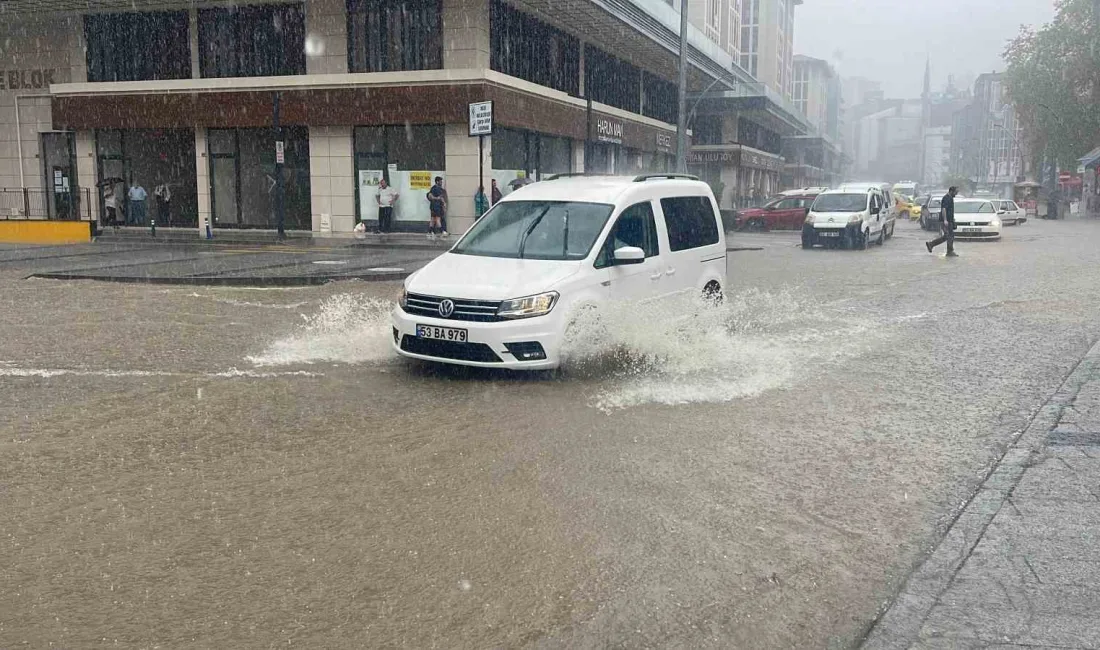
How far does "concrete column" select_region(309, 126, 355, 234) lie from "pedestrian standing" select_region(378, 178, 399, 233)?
1261 millimetres

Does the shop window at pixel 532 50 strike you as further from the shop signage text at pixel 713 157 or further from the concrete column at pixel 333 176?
the shop signage text at pixel 713 157

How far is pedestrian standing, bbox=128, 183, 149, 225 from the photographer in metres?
30.2

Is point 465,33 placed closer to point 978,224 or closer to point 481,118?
point 481,118

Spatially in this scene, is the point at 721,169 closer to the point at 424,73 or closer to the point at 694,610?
the point at 424,73

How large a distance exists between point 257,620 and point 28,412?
13.5 feet

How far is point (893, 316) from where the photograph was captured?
12.1m

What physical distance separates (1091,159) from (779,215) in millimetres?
38247

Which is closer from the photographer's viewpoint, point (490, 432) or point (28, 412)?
point (490, 432)

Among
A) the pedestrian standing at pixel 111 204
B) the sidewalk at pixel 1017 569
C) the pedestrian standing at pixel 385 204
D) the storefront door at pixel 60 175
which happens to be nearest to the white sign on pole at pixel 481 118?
the pedestrian standing at pixel 385 204

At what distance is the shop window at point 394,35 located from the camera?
91.4ft

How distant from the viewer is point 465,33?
2728 cm

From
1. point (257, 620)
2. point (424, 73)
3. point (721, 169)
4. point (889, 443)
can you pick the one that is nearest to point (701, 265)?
point (889, 443)

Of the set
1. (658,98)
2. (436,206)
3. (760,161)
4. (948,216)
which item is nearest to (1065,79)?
(760,161)

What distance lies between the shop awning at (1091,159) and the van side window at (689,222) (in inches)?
2465
